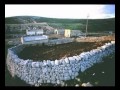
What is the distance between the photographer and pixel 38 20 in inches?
252

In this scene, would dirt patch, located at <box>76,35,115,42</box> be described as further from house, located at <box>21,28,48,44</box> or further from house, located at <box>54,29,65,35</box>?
house, located at <box>21,28,48,44</box>

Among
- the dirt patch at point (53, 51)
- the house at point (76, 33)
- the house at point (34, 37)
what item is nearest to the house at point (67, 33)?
the house at point (76, 33)

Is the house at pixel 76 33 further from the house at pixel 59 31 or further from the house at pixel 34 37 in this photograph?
the house at pixel 34 37

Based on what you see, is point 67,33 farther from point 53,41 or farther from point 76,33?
point 53,41

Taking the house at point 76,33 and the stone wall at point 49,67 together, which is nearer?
the stone wall at point 49,67

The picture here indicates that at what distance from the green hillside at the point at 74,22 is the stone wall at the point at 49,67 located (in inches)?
15.4

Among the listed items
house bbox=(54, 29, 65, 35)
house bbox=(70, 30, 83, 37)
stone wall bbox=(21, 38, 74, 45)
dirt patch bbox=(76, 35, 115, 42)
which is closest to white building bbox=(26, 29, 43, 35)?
stone wall bbox=(21, 38, 74, 45)

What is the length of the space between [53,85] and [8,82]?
2.89ft

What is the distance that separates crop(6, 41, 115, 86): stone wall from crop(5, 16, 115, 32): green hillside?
392 millimetres

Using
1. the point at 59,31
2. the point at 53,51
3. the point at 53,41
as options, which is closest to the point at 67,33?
the point at 59,31

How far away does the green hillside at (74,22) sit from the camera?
20.9 feet

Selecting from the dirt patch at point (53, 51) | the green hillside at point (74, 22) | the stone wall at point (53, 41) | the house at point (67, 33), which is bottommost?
the dirt patch at point (53, 51)

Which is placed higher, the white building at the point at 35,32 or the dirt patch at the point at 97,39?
the white building at the point at 35,32

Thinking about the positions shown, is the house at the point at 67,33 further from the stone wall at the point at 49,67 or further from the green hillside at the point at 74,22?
the stone wall at the point at 49,67
